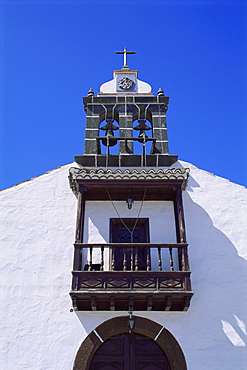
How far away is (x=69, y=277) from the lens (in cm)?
847

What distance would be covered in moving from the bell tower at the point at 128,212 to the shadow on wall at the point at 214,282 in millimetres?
404

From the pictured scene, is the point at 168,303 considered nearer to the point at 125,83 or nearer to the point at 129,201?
the point at 129,201

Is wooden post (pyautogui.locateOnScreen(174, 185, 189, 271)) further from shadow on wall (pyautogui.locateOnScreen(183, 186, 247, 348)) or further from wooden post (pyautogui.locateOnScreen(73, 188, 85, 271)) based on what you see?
wooden post (pyautogui.locateOnScreen(73, 188, 85, 271))

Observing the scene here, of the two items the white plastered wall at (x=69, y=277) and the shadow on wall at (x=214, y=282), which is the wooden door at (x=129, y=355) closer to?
the white plastered wall at (x=69, y=277)

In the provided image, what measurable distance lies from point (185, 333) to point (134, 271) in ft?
5.23

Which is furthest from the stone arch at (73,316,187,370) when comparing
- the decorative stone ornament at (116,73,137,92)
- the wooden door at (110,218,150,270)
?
the decorative stone ornament at (116,73,137,92)

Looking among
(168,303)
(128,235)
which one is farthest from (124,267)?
(128,235)

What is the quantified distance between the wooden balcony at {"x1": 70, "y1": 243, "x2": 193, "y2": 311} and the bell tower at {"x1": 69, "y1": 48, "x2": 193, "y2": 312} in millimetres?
19

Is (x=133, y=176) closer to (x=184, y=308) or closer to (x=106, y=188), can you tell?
(x=106, y=188)

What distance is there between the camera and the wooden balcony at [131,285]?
7672mm

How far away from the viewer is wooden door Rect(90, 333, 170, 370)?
25.6ft

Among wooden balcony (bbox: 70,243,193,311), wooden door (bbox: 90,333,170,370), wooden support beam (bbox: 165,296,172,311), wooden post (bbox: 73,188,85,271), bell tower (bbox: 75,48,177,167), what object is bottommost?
wooden door (bbox: 90,333,170,370)

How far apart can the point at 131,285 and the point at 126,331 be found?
993 millimetres

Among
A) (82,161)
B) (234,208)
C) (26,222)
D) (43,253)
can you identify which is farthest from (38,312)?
(234,208)
